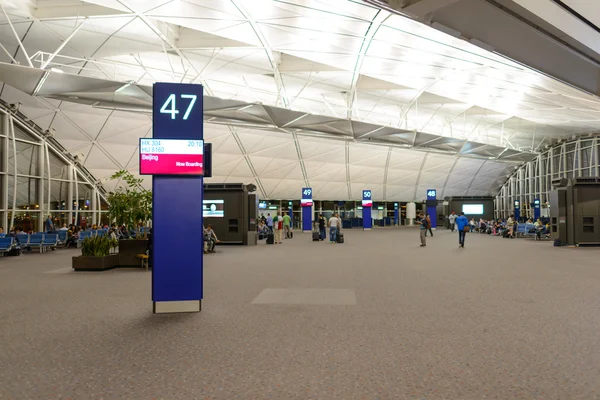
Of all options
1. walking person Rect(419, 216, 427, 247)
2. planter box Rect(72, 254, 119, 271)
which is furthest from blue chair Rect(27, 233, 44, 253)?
walking person Rect(419, 216, 427, 247)

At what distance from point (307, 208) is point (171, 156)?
37.3 meters

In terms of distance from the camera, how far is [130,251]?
1530 cm

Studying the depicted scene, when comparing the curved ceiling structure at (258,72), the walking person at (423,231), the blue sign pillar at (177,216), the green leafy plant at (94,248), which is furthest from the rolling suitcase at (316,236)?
the blue sign pillar at (177,216)

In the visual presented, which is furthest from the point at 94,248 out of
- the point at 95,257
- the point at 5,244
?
the point at 5,244

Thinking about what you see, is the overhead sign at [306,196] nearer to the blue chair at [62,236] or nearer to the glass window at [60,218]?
the glass window at [60,218]

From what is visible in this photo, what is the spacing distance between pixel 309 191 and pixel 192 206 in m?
36.3

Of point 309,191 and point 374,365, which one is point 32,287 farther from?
point 309,191

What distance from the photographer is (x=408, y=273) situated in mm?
13164

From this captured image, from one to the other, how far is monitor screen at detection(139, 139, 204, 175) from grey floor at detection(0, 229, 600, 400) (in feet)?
8.43

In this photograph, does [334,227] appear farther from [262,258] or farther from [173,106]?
[173,106]

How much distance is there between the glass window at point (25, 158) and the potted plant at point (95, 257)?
16.0m

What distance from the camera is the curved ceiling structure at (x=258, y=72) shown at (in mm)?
20297

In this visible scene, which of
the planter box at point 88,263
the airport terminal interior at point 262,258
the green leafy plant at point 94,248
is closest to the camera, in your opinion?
the airport terminal interior at point 262,258

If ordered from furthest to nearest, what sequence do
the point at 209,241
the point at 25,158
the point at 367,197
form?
the point at 367,197, the point at 25,158, the point at 209,241
